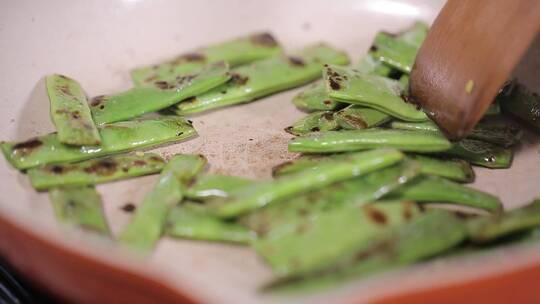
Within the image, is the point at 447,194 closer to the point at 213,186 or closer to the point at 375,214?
the point at 375,214

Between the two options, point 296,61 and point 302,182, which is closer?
point 302,182

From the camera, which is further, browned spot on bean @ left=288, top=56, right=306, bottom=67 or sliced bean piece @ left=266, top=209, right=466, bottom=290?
browned spot on bean @ left=288, top=56, right=306, bottom=67

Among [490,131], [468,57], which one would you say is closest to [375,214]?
[468,57]

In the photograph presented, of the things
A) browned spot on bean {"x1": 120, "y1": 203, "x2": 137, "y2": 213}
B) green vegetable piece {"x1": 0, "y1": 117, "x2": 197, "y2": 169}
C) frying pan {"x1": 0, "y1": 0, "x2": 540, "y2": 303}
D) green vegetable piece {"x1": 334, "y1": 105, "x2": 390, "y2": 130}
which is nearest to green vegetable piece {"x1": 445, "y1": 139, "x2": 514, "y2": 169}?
frying pan {"x1": 0, "y1": 0, "x2": 540, "y2": 303}

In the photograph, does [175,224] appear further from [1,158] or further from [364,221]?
[1,158]

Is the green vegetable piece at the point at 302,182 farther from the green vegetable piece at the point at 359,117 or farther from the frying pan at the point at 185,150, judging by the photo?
the green vegetable piece at the point at 359,117

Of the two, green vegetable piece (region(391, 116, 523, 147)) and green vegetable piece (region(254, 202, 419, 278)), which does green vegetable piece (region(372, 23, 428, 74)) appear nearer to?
green vegetable piece (region(391, 116, 523, 147))

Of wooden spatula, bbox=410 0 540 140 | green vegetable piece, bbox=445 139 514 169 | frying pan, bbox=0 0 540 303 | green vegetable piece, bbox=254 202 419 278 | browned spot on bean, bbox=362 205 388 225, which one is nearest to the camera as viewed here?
frying pan, bbox=0 0 540 303
